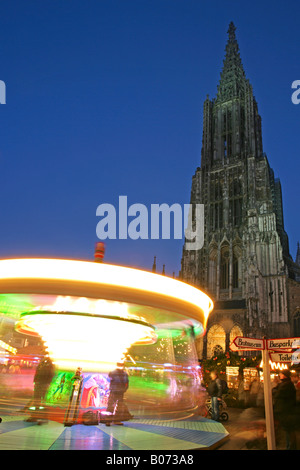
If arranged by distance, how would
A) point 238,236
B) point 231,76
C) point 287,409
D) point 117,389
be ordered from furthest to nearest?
point 231,76, point 238,236, point 117,389, point 287,409

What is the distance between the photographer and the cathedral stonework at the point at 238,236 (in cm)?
3497

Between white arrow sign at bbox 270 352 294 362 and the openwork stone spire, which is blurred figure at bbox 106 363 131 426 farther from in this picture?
the openwork stone spire

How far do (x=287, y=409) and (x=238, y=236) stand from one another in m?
36.1

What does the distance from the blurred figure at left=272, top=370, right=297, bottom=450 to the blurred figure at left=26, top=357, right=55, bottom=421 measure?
425 centimetres

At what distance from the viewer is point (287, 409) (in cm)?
591

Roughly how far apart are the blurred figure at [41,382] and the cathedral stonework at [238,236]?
30559mm

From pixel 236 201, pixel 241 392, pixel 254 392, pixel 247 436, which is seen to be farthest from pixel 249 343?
pixel 236 201

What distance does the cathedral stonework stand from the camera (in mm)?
34969

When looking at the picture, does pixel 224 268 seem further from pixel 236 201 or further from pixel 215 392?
pixel 215 392

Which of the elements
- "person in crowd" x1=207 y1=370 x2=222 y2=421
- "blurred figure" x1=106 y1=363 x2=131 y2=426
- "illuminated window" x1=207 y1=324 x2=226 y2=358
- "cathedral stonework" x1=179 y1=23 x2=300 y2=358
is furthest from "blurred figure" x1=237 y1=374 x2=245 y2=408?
"illuminated window" x1=207 y1=324 x2=226 y2=358

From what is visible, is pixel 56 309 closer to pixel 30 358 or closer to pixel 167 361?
pixel 30 358

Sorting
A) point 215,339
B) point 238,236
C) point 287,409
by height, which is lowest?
point 215,339

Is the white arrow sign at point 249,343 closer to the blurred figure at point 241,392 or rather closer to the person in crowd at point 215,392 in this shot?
the person in crowd at point 215,392

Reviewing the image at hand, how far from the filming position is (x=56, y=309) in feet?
19.9
